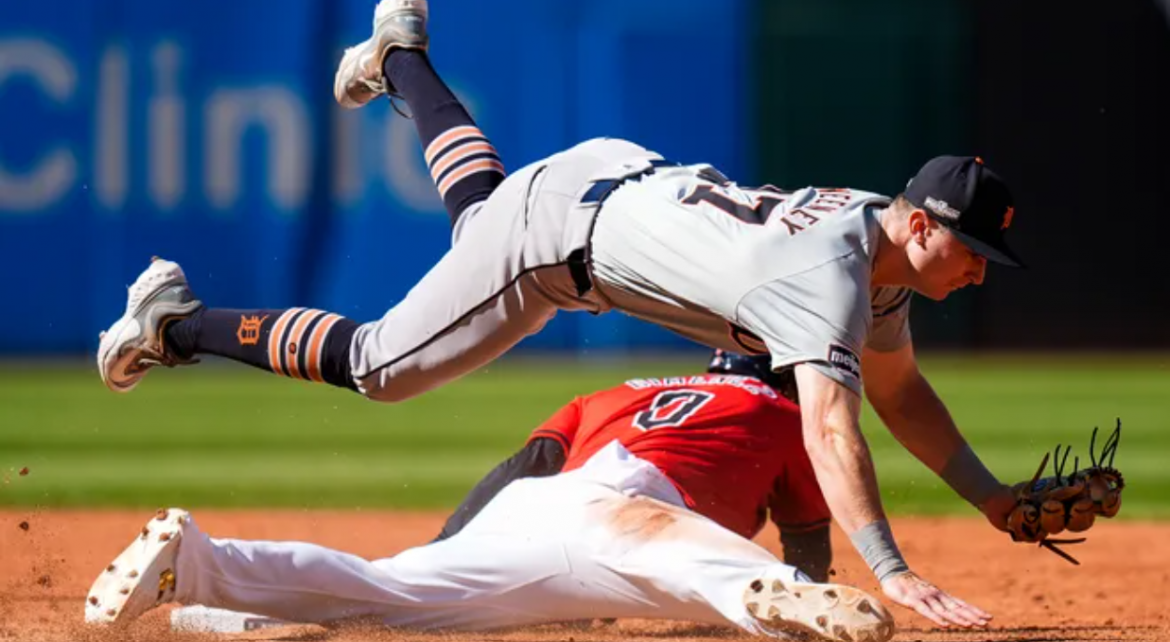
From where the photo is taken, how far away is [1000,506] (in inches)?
169

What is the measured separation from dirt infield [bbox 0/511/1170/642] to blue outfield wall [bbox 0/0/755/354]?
6350mm

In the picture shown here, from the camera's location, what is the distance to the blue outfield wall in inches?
519

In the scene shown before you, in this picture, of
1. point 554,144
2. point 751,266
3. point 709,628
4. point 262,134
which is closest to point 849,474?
point 751,266

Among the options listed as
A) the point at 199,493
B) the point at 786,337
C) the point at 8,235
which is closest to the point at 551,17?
the point at 8,235

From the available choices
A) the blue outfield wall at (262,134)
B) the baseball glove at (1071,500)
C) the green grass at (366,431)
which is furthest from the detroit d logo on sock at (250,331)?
the blue outfield wall at (262,134)

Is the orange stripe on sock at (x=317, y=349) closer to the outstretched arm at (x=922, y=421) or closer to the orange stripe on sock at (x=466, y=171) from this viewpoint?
the orange stripe on sock at (x=466, y=171)

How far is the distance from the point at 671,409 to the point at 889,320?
1.89 ft

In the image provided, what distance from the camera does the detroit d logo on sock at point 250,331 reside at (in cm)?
444

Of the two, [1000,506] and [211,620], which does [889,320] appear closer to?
[1000,506]

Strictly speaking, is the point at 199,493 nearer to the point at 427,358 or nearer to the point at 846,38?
the point at 427,358

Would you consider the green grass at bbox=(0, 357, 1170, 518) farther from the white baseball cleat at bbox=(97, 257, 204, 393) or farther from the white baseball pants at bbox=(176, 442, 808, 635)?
the white baseball pants at bbox=(176, 442, 808, 635)

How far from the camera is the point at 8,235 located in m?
13.2

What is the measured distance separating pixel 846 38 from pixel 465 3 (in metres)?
3.08

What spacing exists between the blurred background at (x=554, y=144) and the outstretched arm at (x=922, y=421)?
700cm
